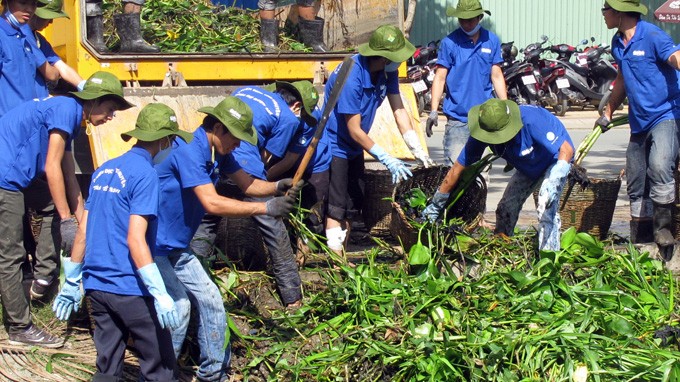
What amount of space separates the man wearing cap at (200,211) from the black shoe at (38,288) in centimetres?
151

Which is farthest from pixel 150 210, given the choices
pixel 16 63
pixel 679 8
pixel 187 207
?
pixel 679 8

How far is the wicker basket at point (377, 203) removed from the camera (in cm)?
764

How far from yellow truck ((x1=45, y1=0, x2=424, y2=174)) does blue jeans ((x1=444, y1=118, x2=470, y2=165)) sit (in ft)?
2.99

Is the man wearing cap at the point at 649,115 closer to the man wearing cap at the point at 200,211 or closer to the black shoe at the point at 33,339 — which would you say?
the man wearing cap at the point at 200,211

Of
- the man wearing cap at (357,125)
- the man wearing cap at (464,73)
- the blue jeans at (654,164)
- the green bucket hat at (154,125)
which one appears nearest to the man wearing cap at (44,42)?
the man wearing cap at (357,125)

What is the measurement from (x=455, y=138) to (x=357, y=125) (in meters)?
1.31

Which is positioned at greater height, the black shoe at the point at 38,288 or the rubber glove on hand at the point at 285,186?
the rubber glove on hand at the point at 285,186

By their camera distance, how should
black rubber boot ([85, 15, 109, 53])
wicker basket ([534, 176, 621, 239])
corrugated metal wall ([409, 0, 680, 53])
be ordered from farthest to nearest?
1. corrugated metal wall ([409, 0, 680, 53])
2. black rubber boot ([85, 15, 109, 53])
3. wicker basket ([534, 176, 621, 239])

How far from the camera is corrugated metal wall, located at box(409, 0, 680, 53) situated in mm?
20984

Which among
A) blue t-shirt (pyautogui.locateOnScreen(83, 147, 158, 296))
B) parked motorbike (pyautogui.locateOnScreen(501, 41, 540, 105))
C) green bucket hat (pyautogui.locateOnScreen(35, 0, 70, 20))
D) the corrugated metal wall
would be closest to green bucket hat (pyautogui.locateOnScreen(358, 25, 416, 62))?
green bucket hat (pyautogui.locateOnScreen(35, 0, 70, 20))

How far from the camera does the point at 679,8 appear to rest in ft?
39.8

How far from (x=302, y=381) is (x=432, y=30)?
1654cm

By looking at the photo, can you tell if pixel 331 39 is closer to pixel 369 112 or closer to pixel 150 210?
pixel 369 112

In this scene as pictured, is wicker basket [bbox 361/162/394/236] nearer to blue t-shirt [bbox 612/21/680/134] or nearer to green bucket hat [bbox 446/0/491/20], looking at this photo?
green bucket hat [bbox 446/0/491/20]
